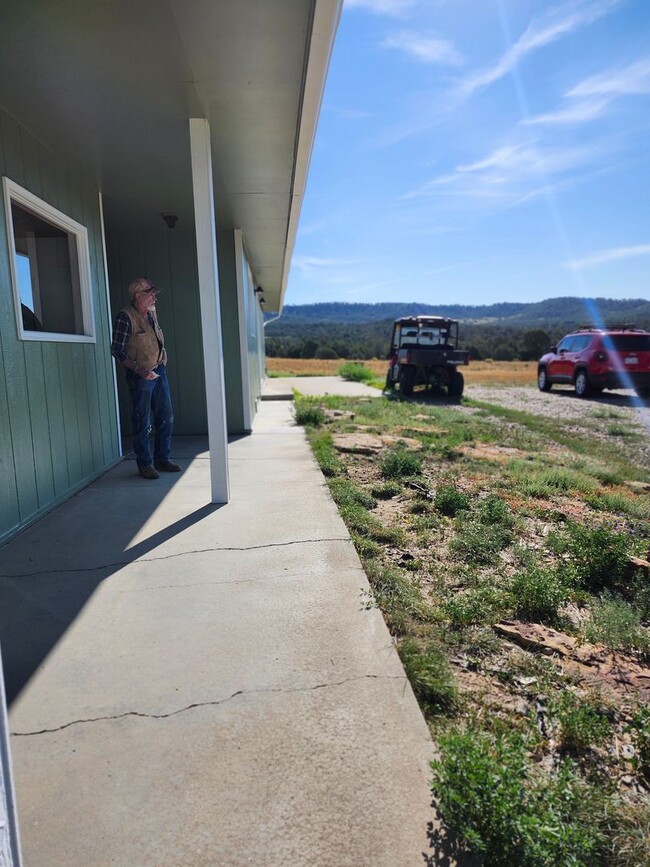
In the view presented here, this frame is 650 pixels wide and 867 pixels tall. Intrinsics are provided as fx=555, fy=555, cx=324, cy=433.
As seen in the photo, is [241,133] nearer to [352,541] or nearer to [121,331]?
[121,331]

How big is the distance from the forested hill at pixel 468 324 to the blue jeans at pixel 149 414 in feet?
45.2

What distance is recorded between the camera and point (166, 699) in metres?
1.94

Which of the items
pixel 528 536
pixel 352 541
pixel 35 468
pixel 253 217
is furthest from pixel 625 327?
pixel 35 468

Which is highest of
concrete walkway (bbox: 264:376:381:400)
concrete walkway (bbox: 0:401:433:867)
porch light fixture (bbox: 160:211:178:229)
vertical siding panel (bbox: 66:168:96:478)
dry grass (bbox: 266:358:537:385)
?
porch light fixture (bbox: 160:211:178:229)

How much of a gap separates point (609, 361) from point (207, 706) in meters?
13.3

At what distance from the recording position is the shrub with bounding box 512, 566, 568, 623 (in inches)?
103

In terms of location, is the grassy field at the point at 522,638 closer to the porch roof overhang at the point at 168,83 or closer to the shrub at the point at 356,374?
the porch roof overhang at the point at 168,83

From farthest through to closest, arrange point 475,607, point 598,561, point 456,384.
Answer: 1. point 456,384
2. point 598,561
3. point 475,607

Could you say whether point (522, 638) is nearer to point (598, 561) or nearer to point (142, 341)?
point (598, 561)

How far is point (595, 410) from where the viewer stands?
36.1 ft

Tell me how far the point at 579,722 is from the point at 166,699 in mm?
1398

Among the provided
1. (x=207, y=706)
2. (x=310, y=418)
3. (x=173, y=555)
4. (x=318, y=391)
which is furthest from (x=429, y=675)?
(x=318, y=391)

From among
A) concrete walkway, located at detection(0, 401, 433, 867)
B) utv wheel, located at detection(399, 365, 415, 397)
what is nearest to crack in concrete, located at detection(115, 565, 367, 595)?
concrete walkway, located at detection(0, 401, 433, 867)

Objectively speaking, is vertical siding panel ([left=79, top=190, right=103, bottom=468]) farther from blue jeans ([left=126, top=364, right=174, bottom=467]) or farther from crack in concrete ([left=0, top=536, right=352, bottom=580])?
crack in concrete ([left=0, top=536, right=352, bottom=580])
